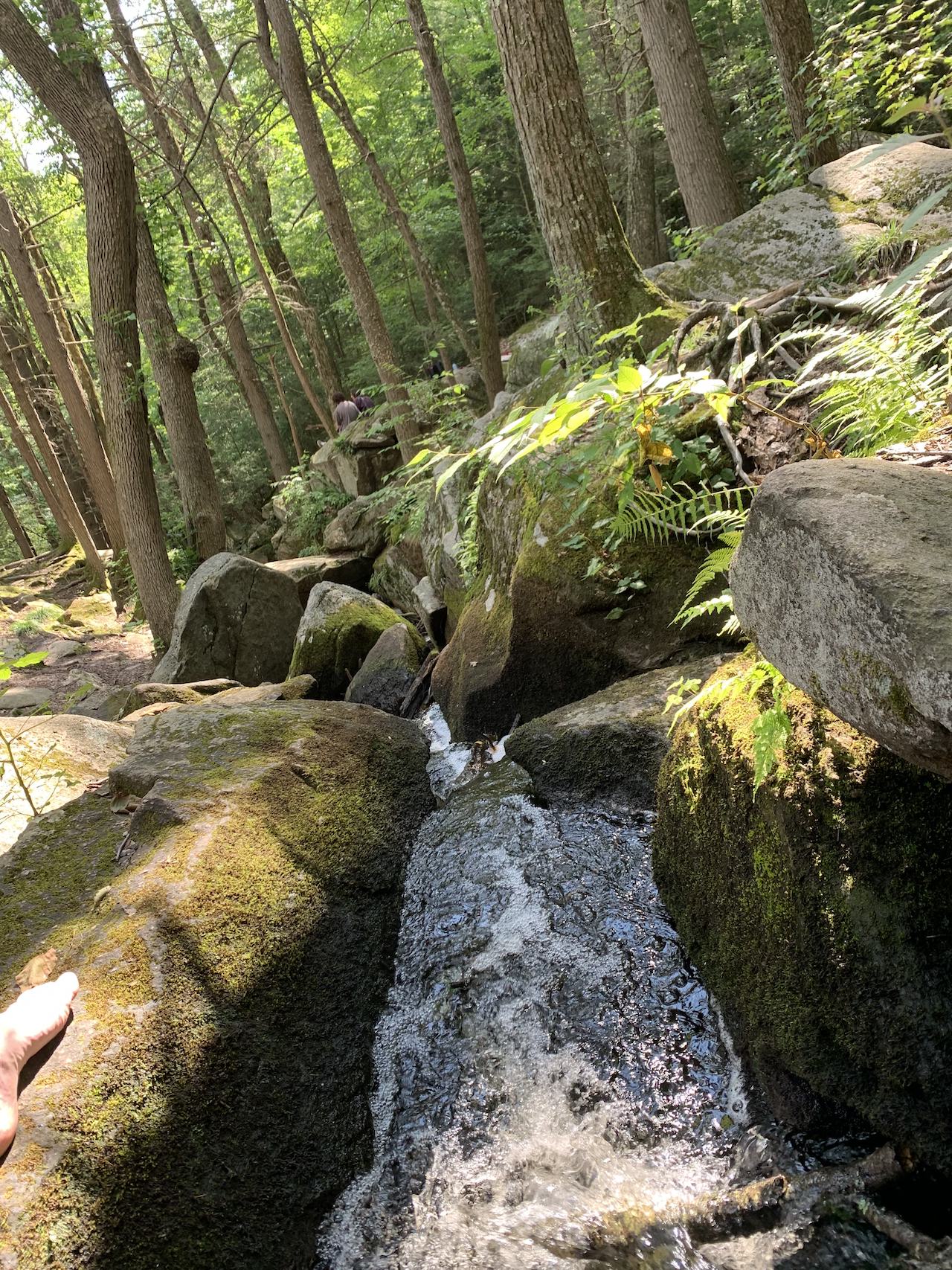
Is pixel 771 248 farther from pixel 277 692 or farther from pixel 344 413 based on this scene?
pixel 344 413

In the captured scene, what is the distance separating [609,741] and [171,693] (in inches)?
195

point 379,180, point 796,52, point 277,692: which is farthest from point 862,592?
point 379,180

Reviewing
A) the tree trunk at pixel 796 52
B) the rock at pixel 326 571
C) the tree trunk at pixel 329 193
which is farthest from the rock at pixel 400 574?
the tree trunk at pixel 796 52

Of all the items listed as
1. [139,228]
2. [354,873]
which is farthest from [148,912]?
[139,228]

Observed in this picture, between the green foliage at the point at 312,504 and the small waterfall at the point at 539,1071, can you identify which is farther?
the green foliage at the point at 312,504

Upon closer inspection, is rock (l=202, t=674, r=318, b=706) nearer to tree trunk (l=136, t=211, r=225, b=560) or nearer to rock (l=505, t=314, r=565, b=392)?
rock (l=505, t=314, r=565, b=392)

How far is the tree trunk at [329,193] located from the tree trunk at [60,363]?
19.5 ft

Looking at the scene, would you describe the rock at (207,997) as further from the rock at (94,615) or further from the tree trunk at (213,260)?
the rock at (94,615)

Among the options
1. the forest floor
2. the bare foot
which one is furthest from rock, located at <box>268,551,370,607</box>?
the bare foot

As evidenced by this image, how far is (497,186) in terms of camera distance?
21.1 metres

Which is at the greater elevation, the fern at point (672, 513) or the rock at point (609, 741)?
the fern at point (672, 513)

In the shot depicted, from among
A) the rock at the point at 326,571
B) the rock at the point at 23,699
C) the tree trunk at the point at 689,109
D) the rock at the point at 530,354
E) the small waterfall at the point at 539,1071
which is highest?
the tree trunk at the point at 689,109

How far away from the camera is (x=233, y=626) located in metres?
9.57

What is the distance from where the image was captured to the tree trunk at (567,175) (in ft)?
18.8
